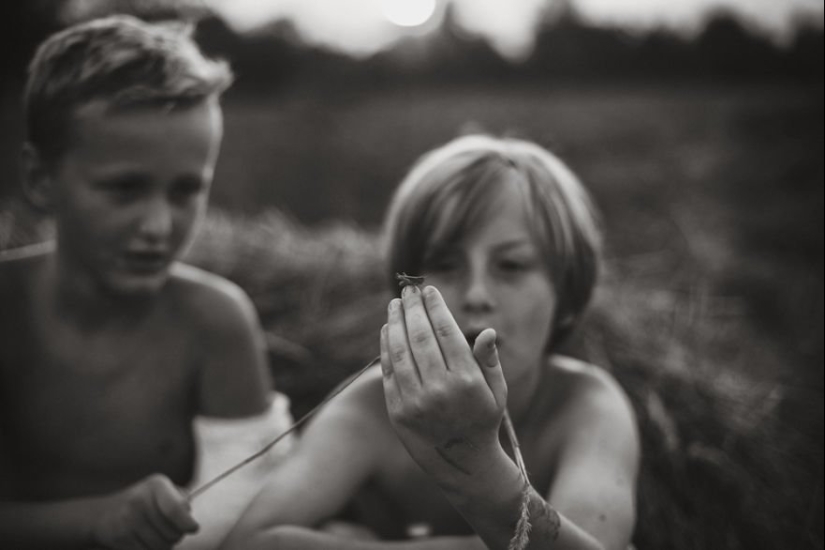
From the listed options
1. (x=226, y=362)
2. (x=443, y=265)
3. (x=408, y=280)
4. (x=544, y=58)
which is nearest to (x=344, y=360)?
(x=226, y=362)

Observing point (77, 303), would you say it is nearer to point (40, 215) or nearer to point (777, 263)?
point (40, 215)

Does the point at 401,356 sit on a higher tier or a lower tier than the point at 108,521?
higher

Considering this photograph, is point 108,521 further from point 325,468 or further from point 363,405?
point 363,405

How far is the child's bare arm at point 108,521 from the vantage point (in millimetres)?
1197

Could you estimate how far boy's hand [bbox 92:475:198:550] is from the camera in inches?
46.6

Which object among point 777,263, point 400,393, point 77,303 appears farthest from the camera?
point 777,263

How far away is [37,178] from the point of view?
1.49 metres

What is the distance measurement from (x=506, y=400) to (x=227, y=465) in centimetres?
65

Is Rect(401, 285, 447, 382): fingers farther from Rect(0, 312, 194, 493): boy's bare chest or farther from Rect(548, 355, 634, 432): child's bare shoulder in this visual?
Rect(0, 312, 194, 493): boy's bare chest

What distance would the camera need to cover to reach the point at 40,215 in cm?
281

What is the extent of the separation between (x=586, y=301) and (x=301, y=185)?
266cm

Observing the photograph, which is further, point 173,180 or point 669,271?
point 669,271

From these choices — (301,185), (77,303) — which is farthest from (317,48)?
(77,303)

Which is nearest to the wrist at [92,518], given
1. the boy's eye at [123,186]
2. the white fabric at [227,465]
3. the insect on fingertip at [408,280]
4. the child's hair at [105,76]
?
the white fabric at [227,465]
